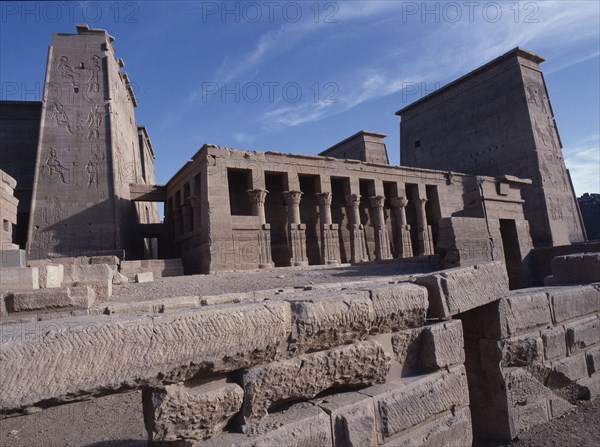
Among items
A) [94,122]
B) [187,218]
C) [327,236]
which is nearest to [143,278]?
[187,218]

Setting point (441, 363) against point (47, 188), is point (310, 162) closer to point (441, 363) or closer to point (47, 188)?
point (47, 188)

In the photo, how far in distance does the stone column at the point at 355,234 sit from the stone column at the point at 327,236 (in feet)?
3.27

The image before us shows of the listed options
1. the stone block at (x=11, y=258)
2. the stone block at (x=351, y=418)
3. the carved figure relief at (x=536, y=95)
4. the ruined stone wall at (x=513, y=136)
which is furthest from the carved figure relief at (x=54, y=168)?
the carved figure relief at (x=536, y=95)

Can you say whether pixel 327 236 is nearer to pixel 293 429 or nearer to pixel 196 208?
pixel 196 208

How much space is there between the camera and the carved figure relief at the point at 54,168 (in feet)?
51.0

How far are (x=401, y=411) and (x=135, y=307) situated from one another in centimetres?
390

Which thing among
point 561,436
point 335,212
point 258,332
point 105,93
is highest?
point 105,93

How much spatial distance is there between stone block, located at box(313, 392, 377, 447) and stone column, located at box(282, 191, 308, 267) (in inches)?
495

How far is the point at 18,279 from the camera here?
19.8 feet

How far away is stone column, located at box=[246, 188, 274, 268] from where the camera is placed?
13.9 meters

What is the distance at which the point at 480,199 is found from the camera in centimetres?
1216

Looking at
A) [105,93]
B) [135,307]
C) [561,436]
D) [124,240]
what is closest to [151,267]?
[124,240]

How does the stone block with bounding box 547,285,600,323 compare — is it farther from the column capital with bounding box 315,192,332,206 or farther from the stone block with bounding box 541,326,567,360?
the column capital with bounding box 315,192,332,206

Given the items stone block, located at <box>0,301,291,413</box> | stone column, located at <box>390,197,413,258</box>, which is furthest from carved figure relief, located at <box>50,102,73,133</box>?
stone block, located at <box>0,301,291,413</box>
